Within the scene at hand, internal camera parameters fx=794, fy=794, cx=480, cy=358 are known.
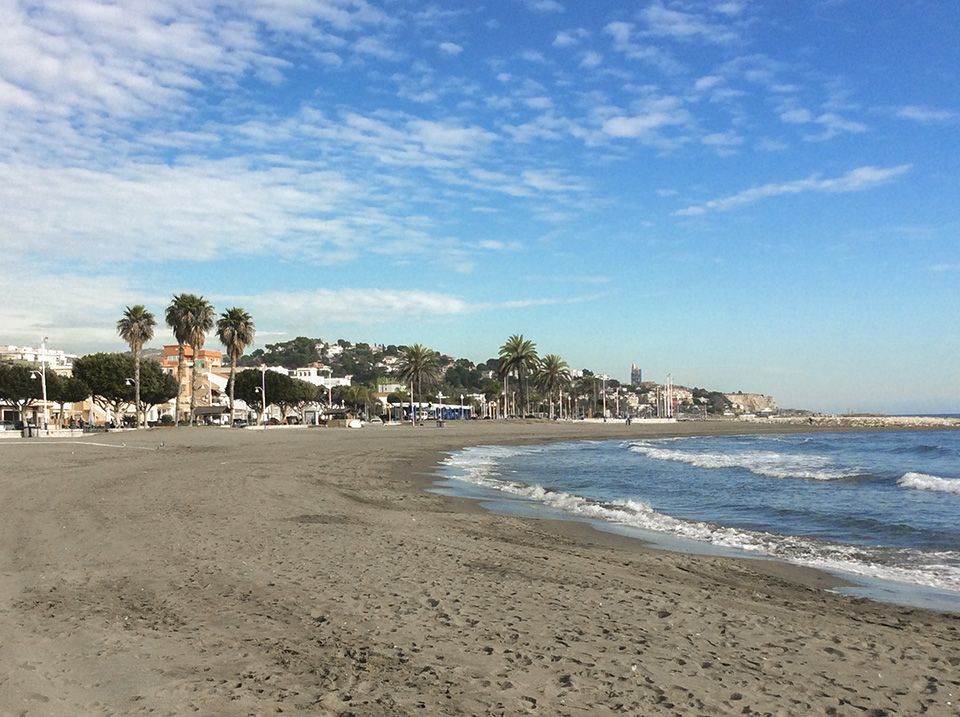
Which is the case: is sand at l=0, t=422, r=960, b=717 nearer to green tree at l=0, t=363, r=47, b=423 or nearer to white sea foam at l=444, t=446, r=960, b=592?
white sea foam at l=444, t=446, r=960, b=592

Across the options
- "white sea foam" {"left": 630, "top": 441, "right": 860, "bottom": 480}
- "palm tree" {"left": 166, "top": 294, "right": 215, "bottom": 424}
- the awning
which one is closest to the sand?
"white sea foam" {"left": 630, "top": 441, "right": 860, "bottom": 480}

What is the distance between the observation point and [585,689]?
516 cm

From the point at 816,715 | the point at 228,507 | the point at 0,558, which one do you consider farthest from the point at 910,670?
the point at 228,507

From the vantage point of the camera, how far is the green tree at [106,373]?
231 feet

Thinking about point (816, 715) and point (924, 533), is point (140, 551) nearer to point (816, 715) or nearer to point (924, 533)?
point (816, 715)

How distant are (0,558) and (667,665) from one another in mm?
8043

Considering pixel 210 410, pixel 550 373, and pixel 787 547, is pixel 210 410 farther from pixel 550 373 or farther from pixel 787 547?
pixel 787 547

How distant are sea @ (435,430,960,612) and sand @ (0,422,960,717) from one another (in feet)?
4.59

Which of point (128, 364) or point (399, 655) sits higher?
point (128, 364)

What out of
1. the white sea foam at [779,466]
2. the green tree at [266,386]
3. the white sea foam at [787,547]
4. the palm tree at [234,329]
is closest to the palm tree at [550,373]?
the green tree at [266,386]

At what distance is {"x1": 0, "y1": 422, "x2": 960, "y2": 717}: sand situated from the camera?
5.01 metres

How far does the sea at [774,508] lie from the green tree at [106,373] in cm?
4725

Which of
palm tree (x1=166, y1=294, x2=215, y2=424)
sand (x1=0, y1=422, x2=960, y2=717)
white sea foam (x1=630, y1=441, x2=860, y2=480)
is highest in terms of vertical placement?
palm tree (x1=166, y1=294, x2=215, y2=424)

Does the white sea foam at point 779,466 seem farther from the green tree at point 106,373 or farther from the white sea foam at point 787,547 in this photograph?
the green tree at point 106,373
